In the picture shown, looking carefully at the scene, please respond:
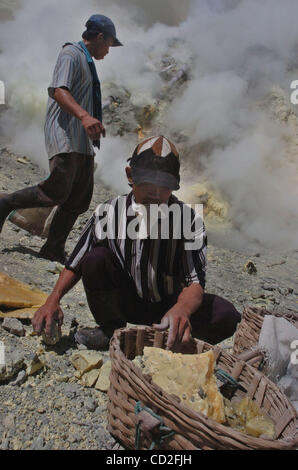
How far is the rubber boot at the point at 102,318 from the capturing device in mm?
1972

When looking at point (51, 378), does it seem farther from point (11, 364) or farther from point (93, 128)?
point (93, 128)

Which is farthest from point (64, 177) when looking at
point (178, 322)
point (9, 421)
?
point (9, 421)

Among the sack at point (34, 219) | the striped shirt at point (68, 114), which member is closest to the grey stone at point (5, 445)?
the striped shirt at point (68, 114)

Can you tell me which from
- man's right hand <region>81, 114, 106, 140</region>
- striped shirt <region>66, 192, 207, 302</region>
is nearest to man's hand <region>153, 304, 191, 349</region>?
striped shirt <region>66, 192, 207, 302</region>

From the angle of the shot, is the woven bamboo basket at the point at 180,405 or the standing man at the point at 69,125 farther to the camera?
the standing man at the point at 69,125

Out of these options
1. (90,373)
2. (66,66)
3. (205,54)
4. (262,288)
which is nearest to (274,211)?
(262,288)

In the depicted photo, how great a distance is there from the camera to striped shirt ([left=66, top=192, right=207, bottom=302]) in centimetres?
186

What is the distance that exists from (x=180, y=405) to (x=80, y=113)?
1.77m

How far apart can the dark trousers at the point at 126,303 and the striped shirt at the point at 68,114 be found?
1.05 meters

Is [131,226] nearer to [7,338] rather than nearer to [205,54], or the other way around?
[7,338]

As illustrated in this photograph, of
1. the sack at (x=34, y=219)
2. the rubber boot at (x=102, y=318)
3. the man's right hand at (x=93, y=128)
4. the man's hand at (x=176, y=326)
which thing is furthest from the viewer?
the sack at (x=34, y=219)

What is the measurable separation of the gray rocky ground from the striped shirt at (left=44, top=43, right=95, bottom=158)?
0.90 metres

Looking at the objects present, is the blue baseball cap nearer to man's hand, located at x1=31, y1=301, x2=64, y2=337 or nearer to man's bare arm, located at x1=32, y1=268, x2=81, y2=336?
man's bare arm, located at x1=32, y1=268, x2=81, y2=336

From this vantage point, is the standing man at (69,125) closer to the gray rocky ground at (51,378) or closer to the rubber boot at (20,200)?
the rubber boot at (20,200)
